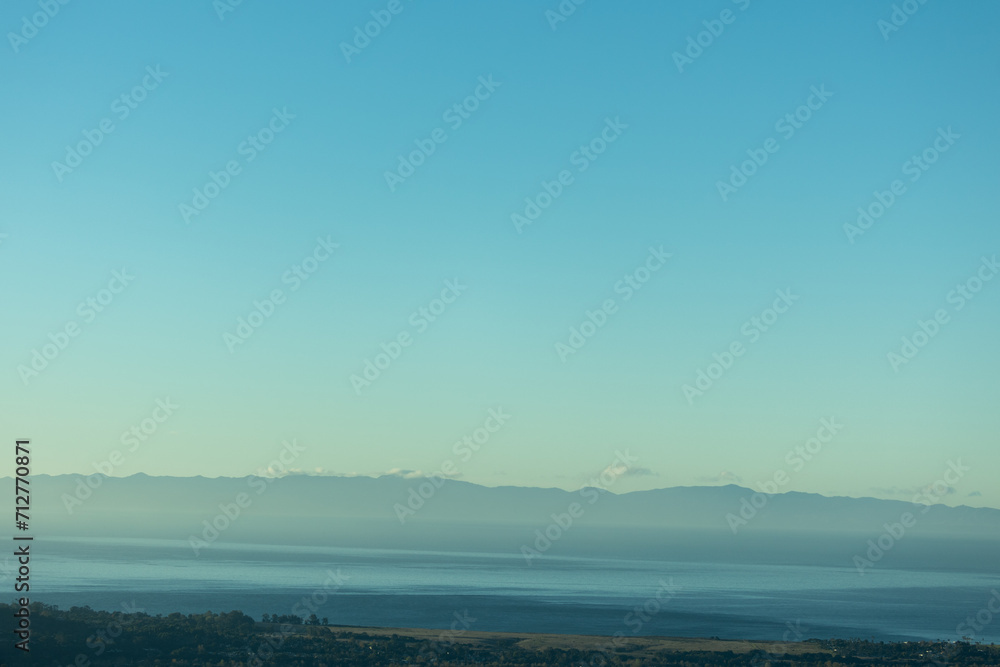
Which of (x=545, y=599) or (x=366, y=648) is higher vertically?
(x=545, y=599)

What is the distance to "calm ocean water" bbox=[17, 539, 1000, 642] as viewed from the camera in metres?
107

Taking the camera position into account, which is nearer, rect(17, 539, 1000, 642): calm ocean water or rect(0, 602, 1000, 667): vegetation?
rect(0, 602, 1000, 667): vegetation

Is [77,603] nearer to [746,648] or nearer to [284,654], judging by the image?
[284,654]

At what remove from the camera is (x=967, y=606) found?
495ft

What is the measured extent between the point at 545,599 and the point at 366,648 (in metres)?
73.9

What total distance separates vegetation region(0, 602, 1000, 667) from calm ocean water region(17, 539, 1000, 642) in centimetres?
1994

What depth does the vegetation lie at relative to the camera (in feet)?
206

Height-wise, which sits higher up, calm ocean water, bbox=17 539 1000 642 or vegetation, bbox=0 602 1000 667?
calm ocean water, bbox=17 539 1000 642

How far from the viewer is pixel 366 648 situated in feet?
224

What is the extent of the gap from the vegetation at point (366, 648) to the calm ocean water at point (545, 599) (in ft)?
Result: 65.4

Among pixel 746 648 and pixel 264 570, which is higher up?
pixel 264 570

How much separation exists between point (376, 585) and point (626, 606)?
49755 millimetres

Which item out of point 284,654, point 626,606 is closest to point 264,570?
point 626,606

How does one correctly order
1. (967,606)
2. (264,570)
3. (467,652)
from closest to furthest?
(467,652)
(967,606)
(264,570)
